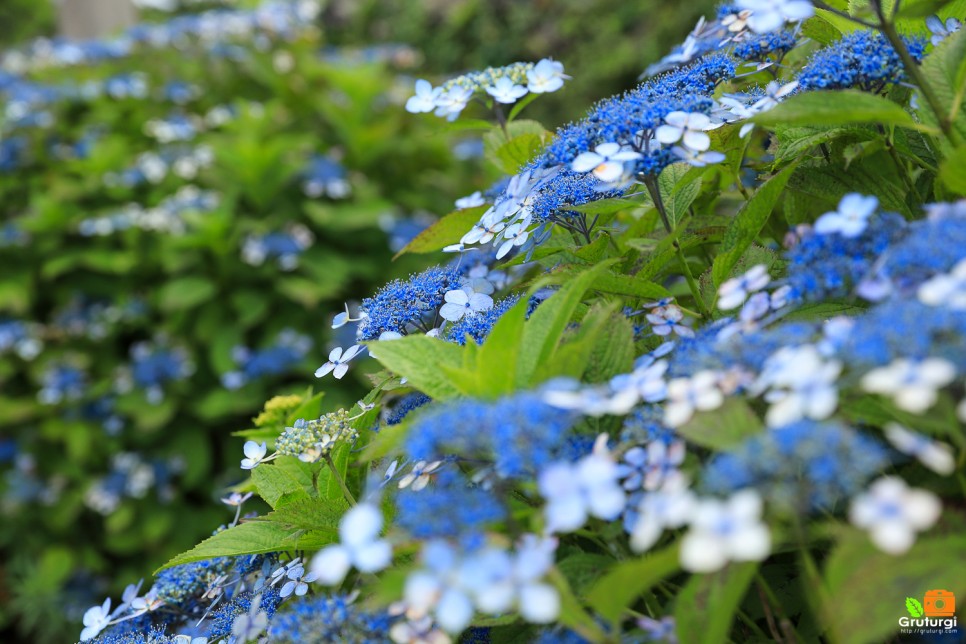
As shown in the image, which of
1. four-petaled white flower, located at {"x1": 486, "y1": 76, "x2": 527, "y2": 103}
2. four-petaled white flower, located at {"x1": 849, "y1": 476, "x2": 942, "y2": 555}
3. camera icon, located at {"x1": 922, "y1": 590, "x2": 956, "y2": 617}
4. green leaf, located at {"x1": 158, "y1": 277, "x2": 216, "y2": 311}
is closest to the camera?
four-petaled white flower, located at {"x1": 849, "y1": 476, "x2": 942, "y2": 555}

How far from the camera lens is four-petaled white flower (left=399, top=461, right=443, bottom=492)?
0.98 metres

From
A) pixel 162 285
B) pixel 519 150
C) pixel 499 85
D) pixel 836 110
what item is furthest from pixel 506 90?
pixel 162 285

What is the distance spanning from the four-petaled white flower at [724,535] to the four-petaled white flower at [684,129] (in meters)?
0.50

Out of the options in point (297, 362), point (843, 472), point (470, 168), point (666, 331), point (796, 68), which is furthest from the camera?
point (470, 168)

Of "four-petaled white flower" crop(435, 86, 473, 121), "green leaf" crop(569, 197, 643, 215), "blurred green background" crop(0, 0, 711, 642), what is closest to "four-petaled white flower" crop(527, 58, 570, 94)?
"four-petaled white flower" crop(435, 86, 473, 121)

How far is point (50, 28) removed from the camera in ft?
42.7

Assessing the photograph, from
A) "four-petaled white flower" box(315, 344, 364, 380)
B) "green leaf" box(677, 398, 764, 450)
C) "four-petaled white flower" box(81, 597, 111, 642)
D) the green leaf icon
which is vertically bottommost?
"four-petaled white flower" box(81, 597, 111, 642)

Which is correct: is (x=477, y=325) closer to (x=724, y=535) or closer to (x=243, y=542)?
(x=243, y=542)

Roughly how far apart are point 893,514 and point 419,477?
54 centimetres

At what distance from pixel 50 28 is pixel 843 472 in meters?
14.9

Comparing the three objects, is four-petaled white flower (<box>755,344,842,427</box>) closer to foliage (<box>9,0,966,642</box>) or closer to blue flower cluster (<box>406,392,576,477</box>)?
foliage (<box>9,0,966,642</box>)

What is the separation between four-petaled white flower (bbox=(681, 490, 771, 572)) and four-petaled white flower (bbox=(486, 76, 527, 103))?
0.93 meters

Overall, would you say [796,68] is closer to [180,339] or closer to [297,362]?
[297,362]

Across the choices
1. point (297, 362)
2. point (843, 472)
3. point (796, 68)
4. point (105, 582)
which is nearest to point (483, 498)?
point (843, 472)
